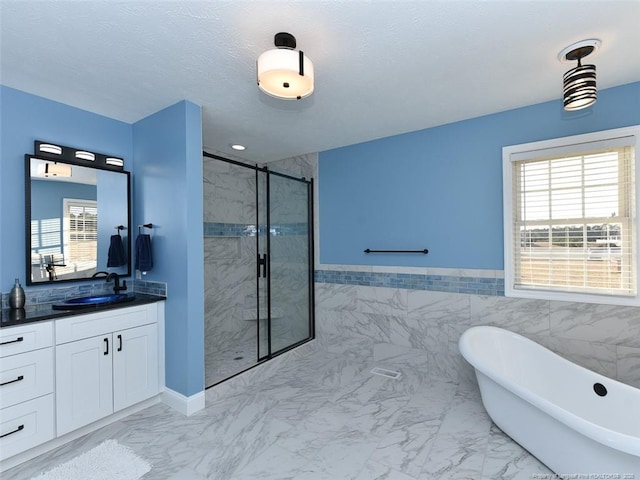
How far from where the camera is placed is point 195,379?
2.51 metres

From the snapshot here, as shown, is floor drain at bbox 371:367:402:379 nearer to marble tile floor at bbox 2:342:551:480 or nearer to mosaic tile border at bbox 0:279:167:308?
marble tile floor at bbox 2:342:551:480

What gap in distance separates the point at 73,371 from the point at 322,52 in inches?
104

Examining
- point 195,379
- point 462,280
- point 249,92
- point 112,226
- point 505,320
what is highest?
point 249,92

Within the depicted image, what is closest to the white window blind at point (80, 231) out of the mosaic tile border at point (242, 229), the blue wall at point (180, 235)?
the blue wall at point (180, 235)

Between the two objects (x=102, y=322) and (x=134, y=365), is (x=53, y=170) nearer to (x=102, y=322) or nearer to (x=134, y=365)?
(x=102, y=322)

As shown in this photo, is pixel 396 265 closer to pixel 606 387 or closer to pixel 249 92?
pixel 606 387

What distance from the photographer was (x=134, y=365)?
245cm

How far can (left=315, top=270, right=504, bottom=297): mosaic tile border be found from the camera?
2863mm

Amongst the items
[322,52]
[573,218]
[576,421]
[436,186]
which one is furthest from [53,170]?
[573,218]

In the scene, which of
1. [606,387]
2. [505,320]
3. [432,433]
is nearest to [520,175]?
[505,320]

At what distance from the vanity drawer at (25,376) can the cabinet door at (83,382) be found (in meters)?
0.06

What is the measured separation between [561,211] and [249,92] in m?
2.67

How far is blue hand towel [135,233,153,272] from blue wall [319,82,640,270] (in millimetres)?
1962

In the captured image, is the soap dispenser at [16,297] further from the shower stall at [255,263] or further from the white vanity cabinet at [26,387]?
the shower stall at [255,263]
